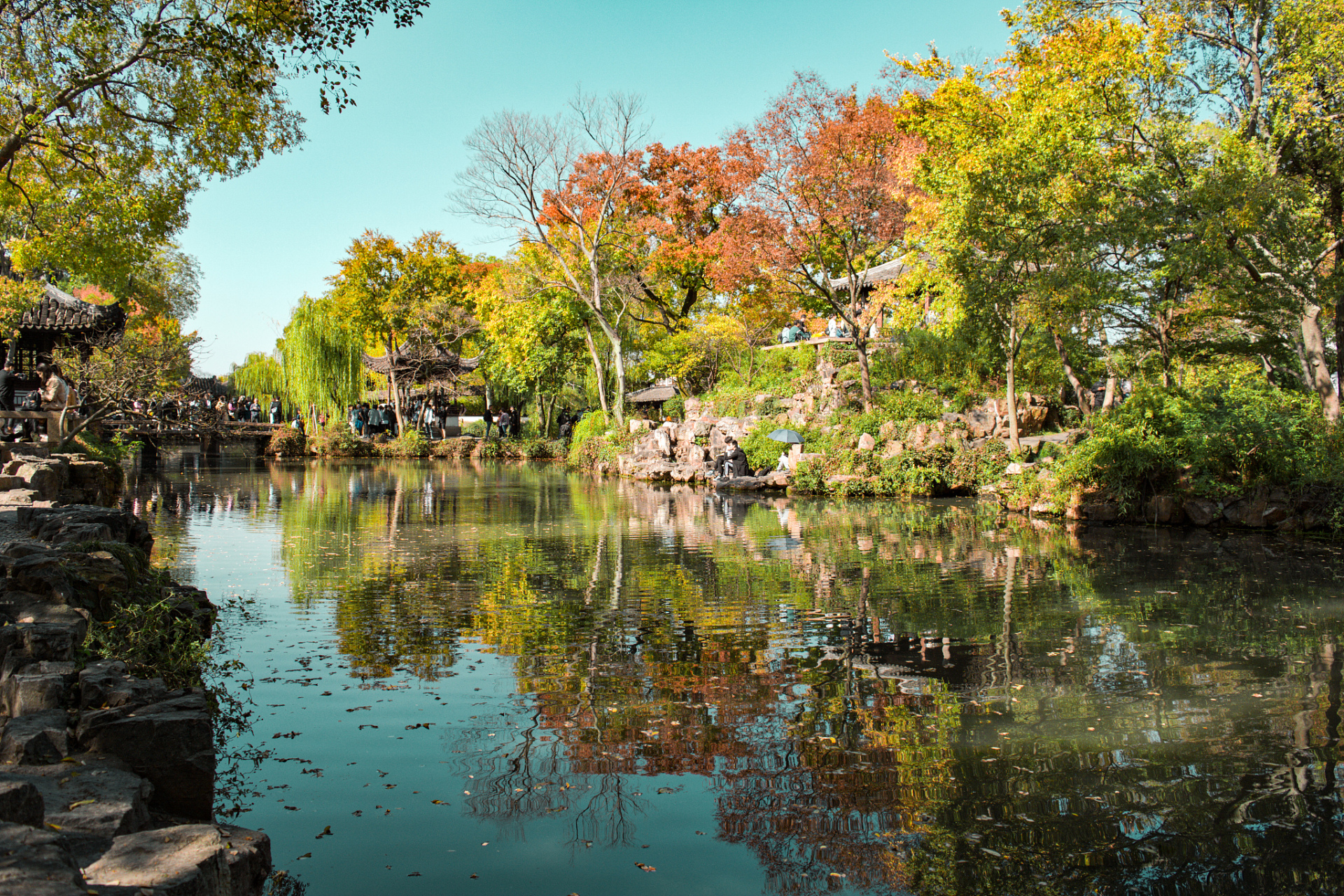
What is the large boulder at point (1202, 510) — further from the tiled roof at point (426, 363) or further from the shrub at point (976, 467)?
the tiled roof at point (426, 363)

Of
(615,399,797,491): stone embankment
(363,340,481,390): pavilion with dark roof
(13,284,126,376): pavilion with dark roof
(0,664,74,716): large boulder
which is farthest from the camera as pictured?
(363,340,481,390): pavilion with dark roof

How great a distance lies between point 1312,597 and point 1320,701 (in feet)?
13.5

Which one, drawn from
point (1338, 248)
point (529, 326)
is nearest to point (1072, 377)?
point (1338, 248)

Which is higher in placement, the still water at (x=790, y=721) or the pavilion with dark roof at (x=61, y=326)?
the pavilion with dark roof at (x=61, y=326)

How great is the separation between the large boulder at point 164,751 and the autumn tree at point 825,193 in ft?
71.3

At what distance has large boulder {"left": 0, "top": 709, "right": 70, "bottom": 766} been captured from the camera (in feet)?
11.6

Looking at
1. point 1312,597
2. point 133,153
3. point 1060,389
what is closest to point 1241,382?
point 1060,389

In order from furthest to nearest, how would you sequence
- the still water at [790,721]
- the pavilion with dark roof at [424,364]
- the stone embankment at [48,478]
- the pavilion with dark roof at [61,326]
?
the pavilion with dark roof at [424,364]
the pavilion with dark roof at [61,326]
the stone embankment at [48,478]
the still water at [790,721]

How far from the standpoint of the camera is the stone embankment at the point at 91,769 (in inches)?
102

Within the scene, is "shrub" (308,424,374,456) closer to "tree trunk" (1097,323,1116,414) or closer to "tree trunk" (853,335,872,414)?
"tree trunk" (853,335,872,414)

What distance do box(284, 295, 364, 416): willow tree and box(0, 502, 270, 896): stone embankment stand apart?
116 ft

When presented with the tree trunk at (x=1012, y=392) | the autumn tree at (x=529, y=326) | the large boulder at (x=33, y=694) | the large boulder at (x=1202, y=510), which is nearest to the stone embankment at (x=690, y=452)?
the tree trunk at (x=1012, y=392)

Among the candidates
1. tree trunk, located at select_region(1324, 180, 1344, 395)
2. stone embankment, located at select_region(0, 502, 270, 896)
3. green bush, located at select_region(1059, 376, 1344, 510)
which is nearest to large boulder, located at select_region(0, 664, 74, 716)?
stone embankment, located at select_region(0, 502, 270, 896)

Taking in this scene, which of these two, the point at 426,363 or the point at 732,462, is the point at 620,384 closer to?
the point at 732,462
